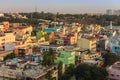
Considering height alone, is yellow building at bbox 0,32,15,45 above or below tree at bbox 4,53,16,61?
above

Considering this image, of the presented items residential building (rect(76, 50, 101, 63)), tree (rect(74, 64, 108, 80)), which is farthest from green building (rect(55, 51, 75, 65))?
tree (rect(74, 64, 108, 80))

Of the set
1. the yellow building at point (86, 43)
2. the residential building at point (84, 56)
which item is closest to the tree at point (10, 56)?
the residential building at point (84, 56)

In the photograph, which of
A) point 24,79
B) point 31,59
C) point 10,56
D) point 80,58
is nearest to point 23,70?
point 24,79

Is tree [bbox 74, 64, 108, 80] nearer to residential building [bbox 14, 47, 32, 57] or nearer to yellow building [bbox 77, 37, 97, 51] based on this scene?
residential building [bbox 14, 47, 32, 57]

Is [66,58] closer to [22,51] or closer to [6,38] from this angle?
[22,51]

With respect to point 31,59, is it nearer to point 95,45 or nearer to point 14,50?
point 14,50

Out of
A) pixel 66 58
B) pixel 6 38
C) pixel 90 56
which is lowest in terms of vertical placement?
pixel 90 56

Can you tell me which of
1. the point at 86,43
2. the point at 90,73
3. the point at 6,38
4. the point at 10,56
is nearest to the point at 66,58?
the point at 90,73

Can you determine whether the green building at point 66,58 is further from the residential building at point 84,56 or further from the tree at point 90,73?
the tree at point 90,73

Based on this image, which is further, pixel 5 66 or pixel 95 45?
pixel 95 45
